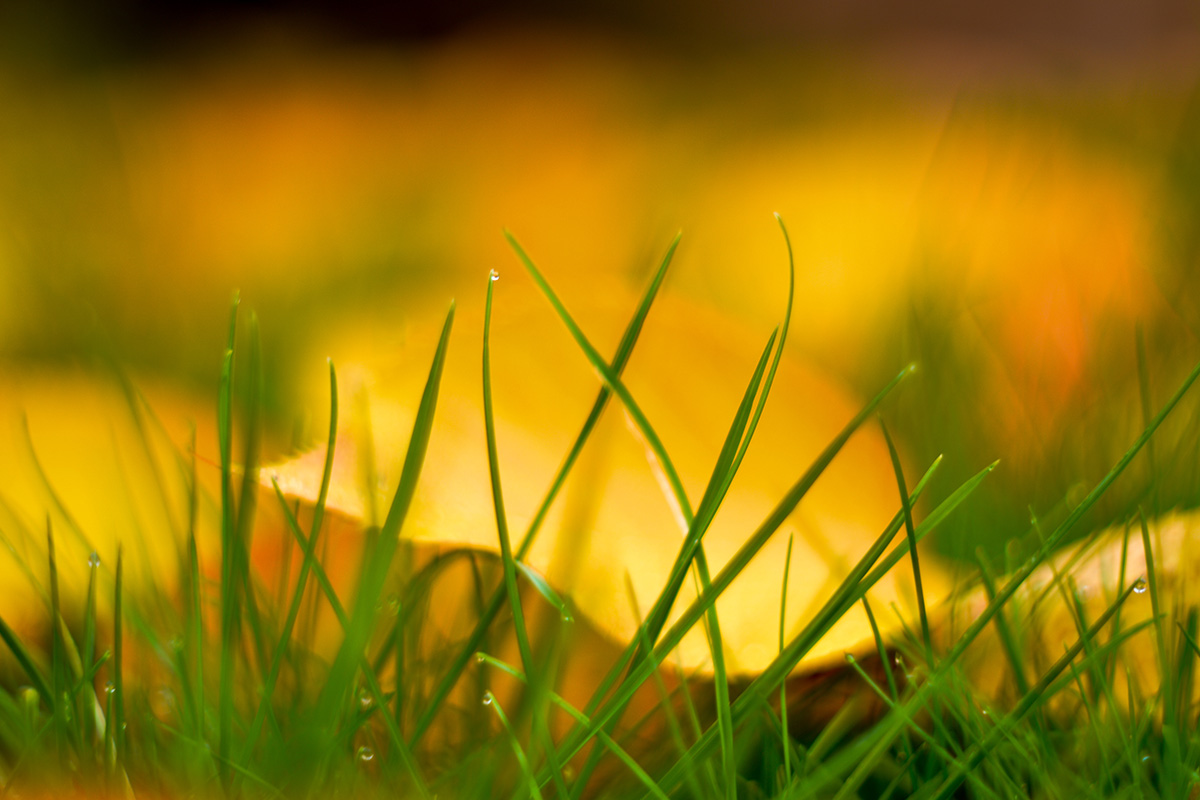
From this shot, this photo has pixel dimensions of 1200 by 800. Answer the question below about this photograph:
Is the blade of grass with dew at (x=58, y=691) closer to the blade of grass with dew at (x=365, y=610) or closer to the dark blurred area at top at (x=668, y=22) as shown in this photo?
the blade of grass with dew at (x=365, y=610)

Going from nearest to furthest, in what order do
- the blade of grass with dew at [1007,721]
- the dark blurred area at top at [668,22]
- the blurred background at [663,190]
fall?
the blade of grass with dew at [1007,721]
the blurred background at [663,190]
the dark blurred area at top at [668,22]

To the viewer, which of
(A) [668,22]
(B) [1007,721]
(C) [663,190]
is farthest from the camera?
(A) [668,22]

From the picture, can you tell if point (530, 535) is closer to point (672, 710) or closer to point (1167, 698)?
point (672, 710)

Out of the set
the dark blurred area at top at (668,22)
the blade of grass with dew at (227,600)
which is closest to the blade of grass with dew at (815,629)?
the blade of grass with dew at (227,600)

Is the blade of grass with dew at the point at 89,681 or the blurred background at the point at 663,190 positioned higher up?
the blurred background at the point at 663,190

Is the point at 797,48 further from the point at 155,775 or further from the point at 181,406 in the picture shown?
the point at 155,775

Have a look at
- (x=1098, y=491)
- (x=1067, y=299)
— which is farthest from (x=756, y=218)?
(x=1098, y=491)

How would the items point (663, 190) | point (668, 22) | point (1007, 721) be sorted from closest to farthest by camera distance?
point (1007, 721) < point (663, 190) < point (668, 22)

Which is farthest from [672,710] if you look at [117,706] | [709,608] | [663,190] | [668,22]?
[668,22]
